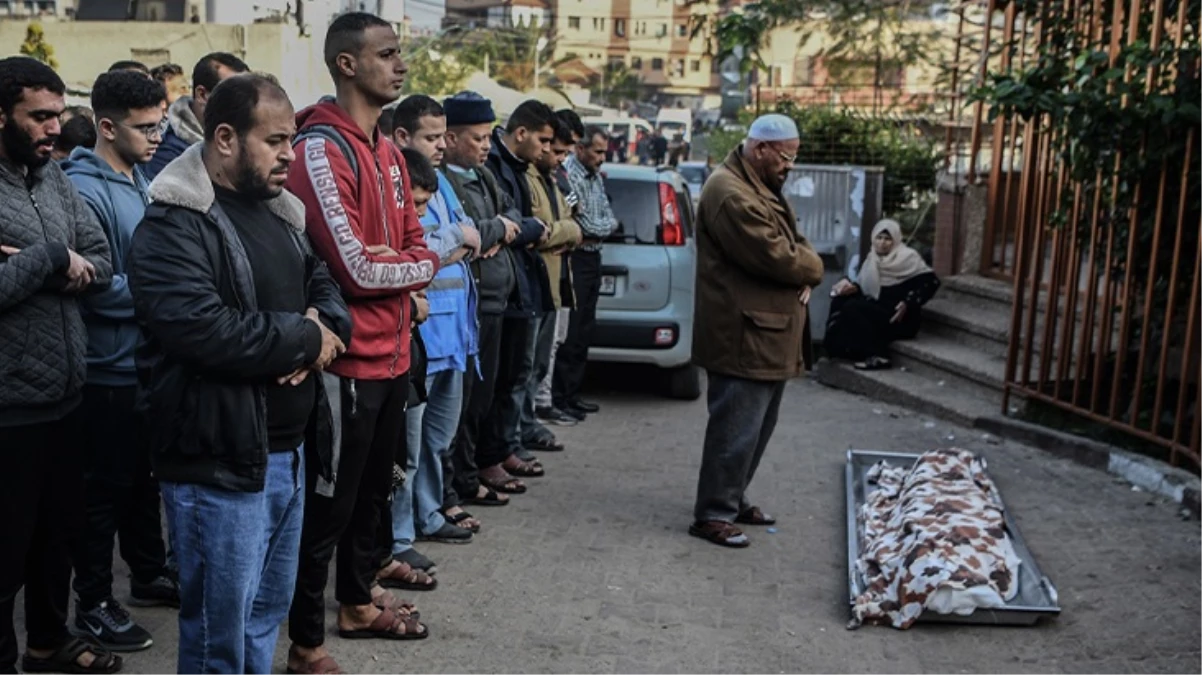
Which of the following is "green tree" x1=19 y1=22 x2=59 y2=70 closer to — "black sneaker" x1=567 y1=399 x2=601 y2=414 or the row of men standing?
"black sneaker" x1=567 y1=399 x2=601 y2=414

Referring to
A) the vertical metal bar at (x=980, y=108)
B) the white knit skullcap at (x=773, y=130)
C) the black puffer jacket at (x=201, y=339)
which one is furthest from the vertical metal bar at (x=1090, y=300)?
the black puffer jacket at (x=201, y=339)

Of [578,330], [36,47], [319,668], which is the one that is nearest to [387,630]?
[319,668]

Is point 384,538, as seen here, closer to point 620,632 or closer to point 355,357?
point 620,632

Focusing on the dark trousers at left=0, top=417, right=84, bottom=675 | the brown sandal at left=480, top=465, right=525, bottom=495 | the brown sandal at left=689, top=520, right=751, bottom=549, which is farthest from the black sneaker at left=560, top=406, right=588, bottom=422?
the dark trousers at left=0, top=417, right=84, bottom=675

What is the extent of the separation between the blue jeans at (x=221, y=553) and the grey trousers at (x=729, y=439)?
3.16 m

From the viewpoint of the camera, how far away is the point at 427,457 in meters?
6.01

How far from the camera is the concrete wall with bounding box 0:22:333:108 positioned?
29750mm

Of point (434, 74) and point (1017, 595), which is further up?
point (434, 74)

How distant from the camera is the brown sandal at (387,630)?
4.98 meters

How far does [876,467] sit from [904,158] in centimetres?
848

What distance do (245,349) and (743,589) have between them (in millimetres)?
3166

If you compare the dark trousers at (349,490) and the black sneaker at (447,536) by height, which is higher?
the dark trousers at (349,490)

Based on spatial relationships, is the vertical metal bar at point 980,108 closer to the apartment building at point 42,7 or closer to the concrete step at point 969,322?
the concrete step at point 969,322

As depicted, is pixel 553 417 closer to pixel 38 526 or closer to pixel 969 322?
pixel 969 322
